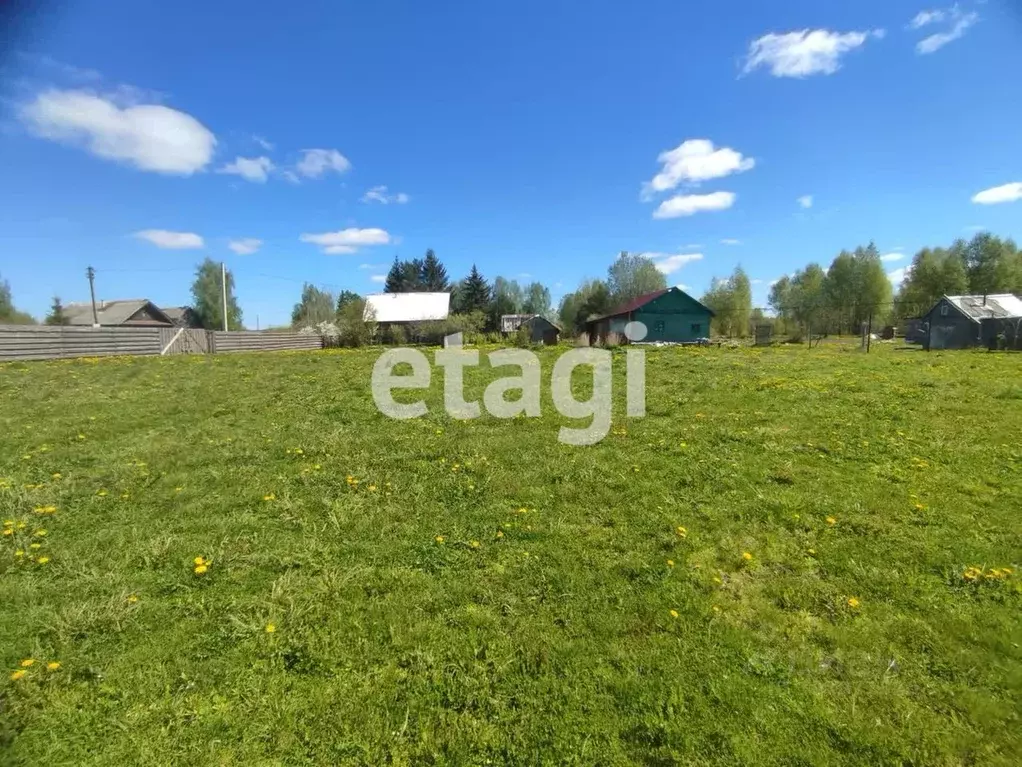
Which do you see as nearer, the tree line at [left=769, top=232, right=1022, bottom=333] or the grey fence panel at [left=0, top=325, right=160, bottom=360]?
the grey fence panel at [left=0, top=325, right=160, bottom=360]

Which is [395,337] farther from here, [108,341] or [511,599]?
[511,599]

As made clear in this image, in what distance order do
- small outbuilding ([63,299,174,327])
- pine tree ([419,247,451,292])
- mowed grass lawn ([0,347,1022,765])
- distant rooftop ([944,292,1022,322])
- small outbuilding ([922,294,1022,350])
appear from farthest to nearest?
pine tree ([419,247,451,292]) → small outbuilding ([63,299,174,327]) → distant rooftop ([944,292,1022,322]) → small outbuilding ([922,294,1022,350]) → mowed grass lawn ([0,347,1022,765])

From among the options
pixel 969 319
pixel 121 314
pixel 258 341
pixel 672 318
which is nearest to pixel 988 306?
pixel 969 319

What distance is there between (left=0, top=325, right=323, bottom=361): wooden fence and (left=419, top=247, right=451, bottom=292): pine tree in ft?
161

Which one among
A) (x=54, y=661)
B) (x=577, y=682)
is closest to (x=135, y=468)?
(x=54, y=661)

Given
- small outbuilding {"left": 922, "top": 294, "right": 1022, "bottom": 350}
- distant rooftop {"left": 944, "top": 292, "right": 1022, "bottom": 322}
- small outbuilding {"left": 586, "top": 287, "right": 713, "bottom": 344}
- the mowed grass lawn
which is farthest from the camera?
small outbuilding {"left": 586, "top": 287, "right": 713, "bottom": 344}

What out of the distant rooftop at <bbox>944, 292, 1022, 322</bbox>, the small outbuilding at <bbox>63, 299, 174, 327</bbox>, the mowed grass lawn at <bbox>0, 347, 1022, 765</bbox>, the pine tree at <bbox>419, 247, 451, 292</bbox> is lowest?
the mowed grass lawn at <bbox>0, 347, 1022, 765</bbox>

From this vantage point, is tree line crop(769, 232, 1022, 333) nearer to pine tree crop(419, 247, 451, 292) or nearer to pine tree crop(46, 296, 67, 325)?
pine tree crop(419, 247, 451, 292)

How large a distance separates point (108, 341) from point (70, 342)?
2.11 metres

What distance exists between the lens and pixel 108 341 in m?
27.0

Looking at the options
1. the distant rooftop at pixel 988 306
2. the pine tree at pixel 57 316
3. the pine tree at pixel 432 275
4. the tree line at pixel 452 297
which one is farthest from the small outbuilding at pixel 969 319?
the pine tree at pixel 57 316

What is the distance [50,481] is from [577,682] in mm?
7334

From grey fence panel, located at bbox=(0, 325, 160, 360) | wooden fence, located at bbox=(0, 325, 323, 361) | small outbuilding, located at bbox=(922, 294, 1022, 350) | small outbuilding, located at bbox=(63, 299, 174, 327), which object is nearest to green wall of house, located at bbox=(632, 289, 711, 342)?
small outbuilding, located at bbox=(922, 294, 1022, 350)

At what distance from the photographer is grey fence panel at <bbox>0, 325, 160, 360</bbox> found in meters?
22.0
